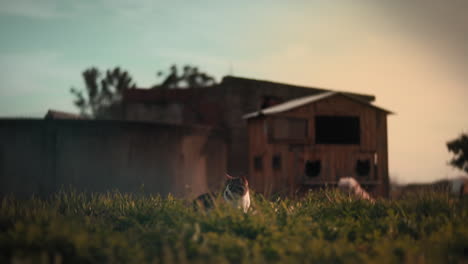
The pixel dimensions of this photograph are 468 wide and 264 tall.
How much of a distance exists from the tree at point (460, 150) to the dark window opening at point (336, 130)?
9.95 m

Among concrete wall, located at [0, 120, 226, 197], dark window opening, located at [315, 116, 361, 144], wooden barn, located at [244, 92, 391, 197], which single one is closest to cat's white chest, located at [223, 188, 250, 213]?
concrete wall, located at [0, 120, 226, 197]

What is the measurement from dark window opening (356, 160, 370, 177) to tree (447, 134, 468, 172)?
33.5 feet

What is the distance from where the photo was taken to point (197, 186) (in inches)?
766

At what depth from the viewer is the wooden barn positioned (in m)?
20.5

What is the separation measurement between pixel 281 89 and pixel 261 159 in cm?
1011

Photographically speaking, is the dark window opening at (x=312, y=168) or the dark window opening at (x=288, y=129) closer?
the dark window opening at (x=288, y=129)

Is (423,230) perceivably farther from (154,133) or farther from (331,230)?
(154,133)

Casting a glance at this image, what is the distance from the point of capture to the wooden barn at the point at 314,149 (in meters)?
20.5

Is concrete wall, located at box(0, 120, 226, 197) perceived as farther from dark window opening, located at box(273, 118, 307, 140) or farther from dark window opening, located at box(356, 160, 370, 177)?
dark window opening, located at box(356, 160, 370, 177)

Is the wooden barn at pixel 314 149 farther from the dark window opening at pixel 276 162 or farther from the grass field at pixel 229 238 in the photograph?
the grass field at pixel 229 238

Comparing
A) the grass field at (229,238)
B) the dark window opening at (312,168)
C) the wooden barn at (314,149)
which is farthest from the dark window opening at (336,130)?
the grass field at (229,238)

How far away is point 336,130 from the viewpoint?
2302 cm

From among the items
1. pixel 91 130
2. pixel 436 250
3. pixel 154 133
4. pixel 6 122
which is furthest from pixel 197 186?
pixel 436 250

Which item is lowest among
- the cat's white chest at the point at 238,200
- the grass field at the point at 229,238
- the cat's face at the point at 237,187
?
A: the grass field at the point at 229,238
